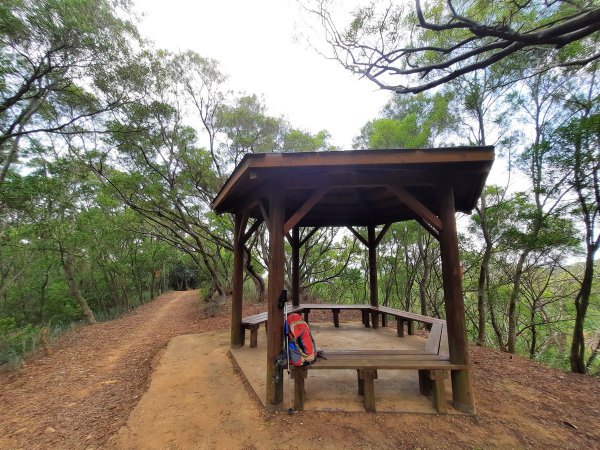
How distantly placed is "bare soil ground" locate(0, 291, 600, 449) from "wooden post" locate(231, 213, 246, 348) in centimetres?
76

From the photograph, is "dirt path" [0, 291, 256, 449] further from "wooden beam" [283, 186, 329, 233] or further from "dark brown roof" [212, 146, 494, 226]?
"dark brown roof" [212, 146, 494, 226]

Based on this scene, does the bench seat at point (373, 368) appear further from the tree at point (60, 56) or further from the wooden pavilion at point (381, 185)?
the tree at point (60, 56)

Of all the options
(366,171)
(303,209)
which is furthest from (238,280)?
(366,171)

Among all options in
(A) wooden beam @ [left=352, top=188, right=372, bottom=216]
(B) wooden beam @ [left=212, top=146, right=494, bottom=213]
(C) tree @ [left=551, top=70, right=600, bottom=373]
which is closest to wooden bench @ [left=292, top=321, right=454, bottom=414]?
(B) wooden beam @ [left=212, top=146, right=494, bottom=213]

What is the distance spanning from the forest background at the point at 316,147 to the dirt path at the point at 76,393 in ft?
2.64

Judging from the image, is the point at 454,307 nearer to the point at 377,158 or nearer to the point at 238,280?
the point at 377,158

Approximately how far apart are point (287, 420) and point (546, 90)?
8670 mm

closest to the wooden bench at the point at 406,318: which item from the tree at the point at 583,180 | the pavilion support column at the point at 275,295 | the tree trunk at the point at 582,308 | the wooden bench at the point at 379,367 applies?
the wooden bench at the point at 379,367

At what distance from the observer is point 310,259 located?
39.2ft

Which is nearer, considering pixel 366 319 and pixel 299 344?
pixel 299 344

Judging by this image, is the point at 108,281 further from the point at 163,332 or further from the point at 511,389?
the point at 511,389

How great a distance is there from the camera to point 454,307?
2.86 meters

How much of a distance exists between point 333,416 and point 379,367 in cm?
66

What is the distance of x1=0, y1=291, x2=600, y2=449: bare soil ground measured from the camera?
233cm
